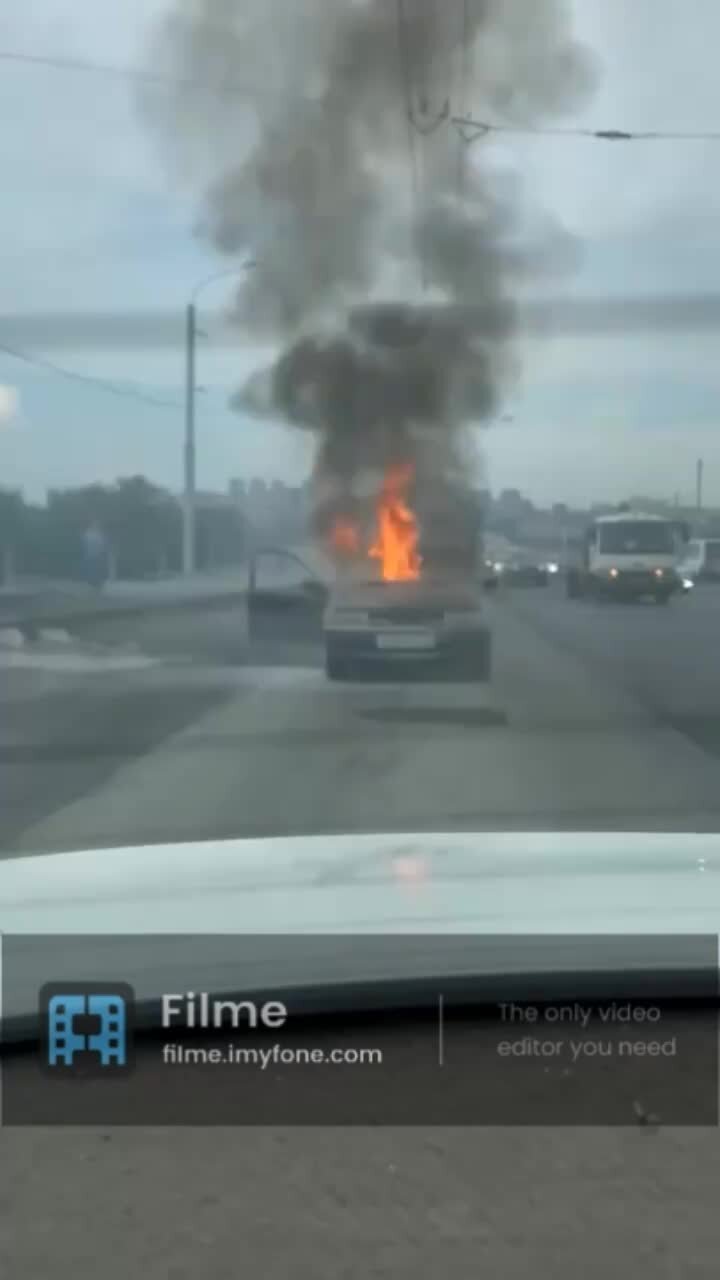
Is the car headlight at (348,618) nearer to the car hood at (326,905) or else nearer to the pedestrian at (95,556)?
the pedestrian at (95,556)

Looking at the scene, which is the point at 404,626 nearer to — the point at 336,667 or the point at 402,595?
the point at 402,595

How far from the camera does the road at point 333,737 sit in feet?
24.2

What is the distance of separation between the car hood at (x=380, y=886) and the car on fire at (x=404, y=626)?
4023mm

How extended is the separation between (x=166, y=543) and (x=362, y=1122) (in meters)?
6.33

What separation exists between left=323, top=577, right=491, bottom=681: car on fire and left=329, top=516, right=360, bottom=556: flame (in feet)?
0.85

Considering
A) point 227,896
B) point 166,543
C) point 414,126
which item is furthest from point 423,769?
point 227,896

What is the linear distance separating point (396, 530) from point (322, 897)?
16.2 ft

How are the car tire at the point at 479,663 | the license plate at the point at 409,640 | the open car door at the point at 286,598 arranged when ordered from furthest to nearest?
the car tire at the point at 479,663, the license plate at the point at 409,640, the open car door at the point at 286,598

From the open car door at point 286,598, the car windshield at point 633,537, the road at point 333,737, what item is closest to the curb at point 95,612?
the road at point 333,737

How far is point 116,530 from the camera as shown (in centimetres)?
895

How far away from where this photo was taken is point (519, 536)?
9.13 m

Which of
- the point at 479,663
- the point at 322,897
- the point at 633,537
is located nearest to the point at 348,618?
the point at 479,663
